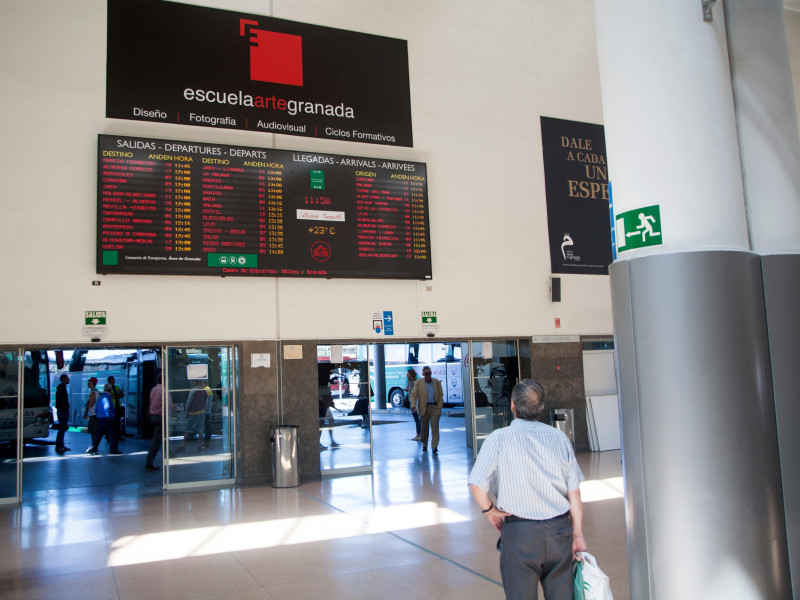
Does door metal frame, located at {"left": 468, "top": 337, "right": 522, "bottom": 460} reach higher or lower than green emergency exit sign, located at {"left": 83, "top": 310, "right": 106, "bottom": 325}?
lower

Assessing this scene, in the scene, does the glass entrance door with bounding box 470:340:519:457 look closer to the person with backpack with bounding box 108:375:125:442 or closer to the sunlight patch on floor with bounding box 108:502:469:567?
the sunlight patch on floor with bounding box 108:502:469:567

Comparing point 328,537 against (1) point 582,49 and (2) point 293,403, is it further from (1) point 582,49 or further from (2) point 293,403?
(1) point 582,49

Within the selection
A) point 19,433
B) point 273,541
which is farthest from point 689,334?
point 19,433

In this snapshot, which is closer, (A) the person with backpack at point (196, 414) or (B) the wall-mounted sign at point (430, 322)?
(A) the person with backpack at point (196, 414)

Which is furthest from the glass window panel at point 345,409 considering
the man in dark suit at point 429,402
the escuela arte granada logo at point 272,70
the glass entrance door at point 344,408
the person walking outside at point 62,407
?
the person walking outside at point 62,407

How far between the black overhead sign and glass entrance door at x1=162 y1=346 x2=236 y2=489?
130 inches

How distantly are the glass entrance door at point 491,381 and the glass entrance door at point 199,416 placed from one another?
4.04 meters

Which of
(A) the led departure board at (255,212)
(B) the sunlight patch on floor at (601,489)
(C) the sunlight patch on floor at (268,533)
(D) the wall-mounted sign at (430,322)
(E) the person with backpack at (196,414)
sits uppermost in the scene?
(A) the led departure board at (255,212)

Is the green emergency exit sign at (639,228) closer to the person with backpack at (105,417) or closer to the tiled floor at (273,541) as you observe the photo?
the tiled floor at (273,541)

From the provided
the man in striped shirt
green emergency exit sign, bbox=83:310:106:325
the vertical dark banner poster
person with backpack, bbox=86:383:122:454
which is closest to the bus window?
the vertical dark banner poster

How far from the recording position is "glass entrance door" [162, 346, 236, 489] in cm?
894

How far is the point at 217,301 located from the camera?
29.3ft

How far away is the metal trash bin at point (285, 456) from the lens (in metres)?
8.92

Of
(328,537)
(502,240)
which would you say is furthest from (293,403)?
(502,240)
